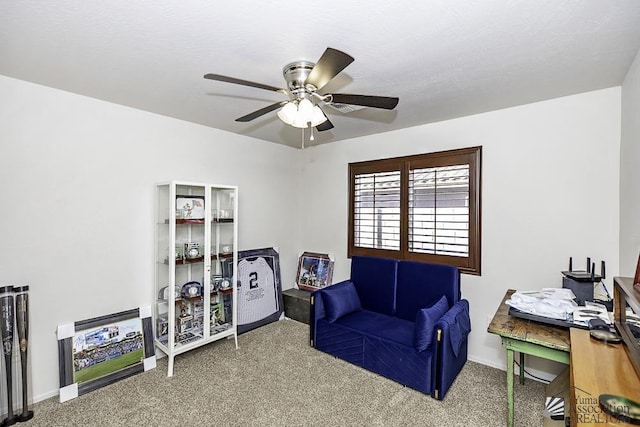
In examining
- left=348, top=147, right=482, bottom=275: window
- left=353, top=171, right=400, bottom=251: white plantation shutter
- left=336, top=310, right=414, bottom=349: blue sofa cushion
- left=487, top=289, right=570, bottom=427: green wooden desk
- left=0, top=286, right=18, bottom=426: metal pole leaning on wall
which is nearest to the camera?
left=487, top=289, right=570, bottom=427: green wooden desk

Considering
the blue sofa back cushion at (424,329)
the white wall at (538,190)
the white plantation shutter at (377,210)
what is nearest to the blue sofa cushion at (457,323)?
the blue sofa back cushion at (424,329)

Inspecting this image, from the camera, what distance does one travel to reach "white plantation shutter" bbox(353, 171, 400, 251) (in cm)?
358

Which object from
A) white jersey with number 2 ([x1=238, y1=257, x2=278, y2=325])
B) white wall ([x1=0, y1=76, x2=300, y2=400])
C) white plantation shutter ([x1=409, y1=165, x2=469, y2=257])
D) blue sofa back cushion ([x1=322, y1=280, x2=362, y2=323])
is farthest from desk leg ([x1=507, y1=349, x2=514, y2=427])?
white wall ([x1=0, y1=76, x2=300, y2=400])

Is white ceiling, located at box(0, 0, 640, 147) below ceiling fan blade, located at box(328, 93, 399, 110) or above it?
above

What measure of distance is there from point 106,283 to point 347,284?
7.71 feet

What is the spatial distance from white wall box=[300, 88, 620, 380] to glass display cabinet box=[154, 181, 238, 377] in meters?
1.69

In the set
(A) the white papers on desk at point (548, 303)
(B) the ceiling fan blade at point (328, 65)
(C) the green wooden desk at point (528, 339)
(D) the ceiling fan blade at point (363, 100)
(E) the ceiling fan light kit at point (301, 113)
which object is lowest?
(C) the green wooden desk at point (528, 339)

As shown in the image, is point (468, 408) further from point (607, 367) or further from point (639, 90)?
point (639, 90)

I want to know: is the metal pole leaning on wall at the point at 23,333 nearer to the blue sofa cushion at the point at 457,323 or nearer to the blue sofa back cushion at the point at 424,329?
the blue sofa back cushion at the point at 424,329

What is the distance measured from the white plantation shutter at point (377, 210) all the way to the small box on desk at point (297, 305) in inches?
40.5

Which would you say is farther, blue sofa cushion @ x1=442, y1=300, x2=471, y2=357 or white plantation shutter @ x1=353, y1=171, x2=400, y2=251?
white plantation shutter @ x1=353, y1=171, x2=400, y2=251

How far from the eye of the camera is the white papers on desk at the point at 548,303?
192 centimetres

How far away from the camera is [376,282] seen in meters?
3.34

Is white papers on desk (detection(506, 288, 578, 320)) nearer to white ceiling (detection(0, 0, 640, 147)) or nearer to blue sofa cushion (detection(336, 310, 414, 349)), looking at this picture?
blue sofa cushion (detection(336, 310, 414, 349))
